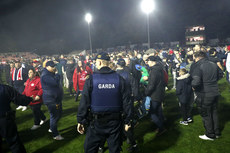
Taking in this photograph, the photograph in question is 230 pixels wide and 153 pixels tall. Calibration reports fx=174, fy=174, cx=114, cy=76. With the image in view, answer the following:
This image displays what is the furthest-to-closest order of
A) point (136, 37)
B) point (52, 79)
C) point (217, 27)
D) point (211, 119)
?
1. point (136, 37)
2. point (217, 27)
3. point (52, 79)
4. point (211, 119)

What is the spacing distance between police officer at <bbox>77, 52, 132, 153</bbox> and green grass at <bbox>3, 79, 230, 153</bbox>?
72.4 inches

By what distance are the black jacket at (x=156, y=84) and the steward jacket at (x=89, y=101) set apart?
1849 millimetres

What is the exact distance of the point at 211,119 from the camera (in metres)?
4.55

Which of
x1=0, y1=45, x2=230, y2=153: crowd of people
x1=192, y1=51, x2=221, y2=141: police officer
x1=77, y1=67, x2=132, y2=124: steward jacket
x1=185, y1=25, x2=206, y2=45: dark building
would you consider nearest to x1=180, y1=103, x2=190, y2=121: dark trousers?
x1=0, y1=45, x2=230, y2=153: crowd of people

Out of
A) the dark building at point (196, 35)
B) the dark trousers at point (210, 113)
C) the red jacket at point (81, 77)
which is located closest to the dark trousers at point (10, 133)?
the dark trousers at point (210, 113)

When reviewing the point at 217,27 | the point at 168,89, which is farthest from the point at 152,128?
the point at 217,27

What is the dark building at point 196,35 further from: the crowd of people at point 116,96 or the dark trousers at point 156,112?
the dark trousers at point 156,112

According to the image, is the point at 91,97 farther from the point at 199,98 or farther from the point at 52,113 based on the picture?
the point at 199,98

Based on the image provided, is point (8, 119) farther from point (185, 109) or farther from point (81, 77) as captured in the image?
point (81, 77)

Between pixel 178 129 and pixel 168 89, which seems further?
pixel 168 89

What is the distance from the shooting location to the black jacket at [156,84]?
15.6 ft

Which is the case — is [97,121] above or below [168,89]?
above

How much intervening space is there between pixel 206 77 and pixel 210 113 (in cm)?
95

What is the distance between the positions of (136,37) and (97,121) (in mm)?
68957
